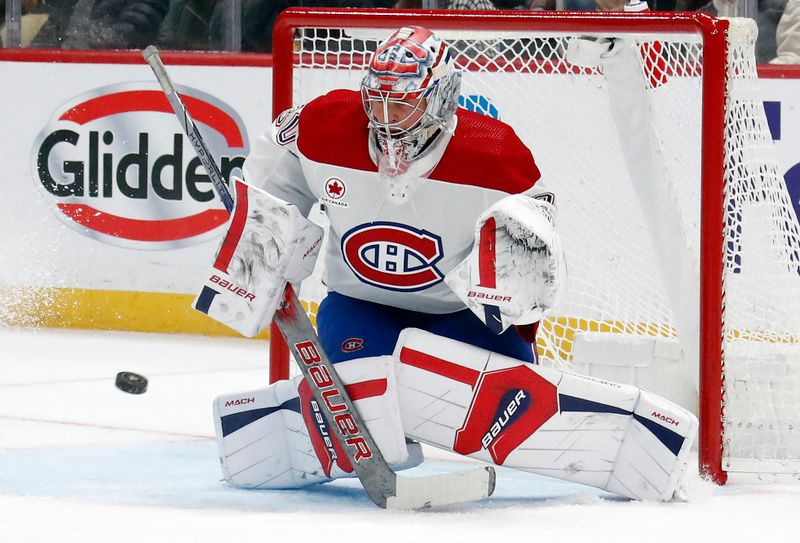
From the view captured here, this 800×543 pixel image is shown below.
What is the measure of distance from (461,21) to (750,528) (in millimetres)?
1131

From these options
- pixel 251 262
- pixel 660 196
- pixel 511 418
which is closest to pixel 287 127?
pixel 251 262

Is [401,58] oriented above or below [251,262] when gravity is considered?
above

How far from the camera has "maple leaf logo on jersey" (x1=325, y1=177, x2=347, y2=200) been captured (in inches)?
91.9

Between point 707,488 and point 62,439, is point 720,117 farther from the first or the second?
point 62,439

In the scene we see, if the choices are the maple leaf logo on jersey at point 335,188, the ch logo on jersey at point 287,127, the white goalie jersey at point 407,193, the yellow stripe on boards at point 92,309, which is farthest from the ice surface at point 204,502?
the yellow stripe on boards at point 92,309

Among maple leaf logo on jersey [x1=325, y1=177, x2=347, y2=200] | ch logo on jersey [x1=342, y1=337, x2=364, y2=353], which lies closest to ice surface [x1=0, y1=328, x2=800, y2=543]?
ch logo on jersey [x1=342, y1=337, x2=364, y2=353]

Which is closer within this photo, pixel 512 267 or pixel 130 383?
pixel 512 267

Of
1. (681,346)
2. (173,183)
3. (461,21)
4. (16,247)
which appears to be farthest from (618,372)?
Result: (16,247)

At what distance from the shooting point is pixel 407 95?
7.27 feet

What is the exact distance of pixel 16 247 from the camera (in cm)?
487

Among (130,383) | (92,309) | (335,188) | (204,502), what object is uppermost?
(335,188)

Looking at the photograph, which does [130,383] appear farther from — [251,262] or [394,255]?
[394,255]

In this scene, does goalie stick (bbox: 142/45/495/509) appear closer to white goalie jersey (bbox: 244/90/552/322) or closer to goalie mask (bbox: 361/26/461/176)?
white goalie jersey (bbox: 244/90/552/322)

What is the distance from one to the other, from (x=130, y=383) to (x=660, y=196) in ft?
4.06
